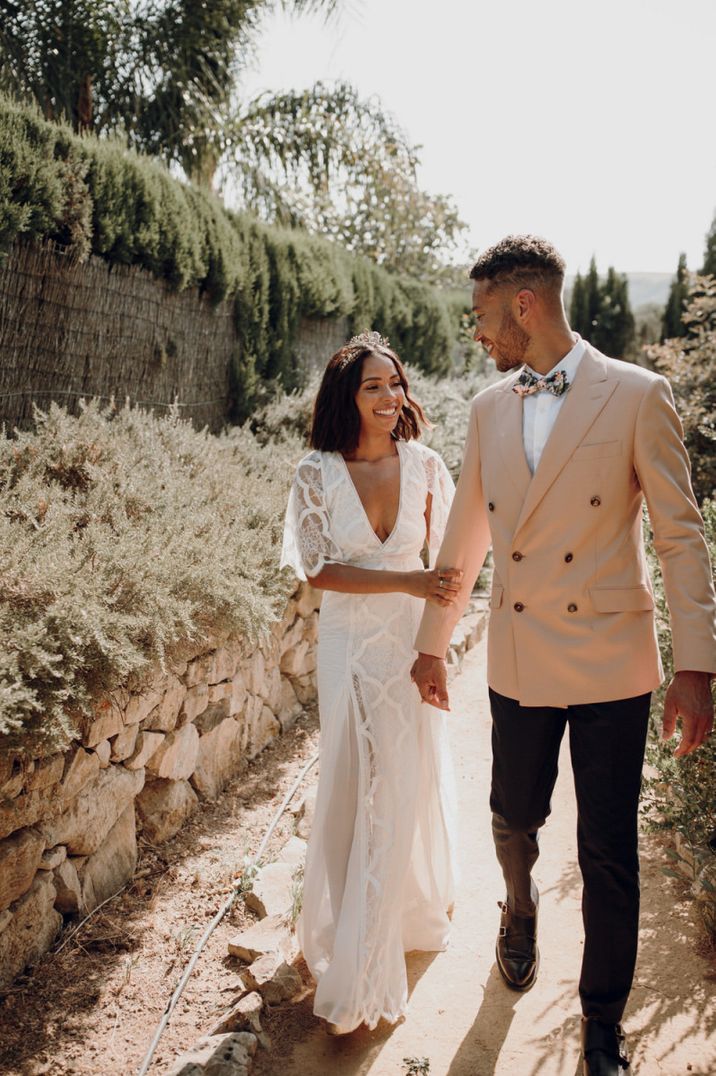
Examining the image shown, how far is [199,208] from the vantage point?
7.71m

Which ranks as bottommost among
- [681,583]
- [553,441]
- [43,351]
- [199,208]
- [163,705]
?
[163,705]

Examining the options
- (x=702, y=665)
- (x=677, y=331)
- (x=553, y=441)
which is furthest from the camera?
(x=677, y=331)

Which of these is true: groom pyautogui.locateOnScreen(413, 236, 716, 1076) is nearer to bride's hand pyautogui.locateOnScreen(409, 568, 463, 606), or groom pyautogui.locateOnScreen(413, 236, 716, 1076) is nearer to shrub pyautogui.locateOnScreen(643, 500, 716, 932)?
bride's hand pyautogui.locateOnScreen(409, 568, 463, 606)

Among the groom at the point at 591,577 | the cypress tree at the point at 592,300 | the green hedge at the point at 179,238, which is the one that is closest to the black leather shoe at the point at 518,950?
the groom at the point at 591,577

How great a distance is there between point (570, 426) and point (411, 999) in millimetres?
2095

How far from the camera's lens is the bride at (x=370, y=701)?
9.25 feet

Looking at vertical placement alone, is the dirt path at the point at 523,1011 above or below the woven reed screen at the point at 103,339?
below

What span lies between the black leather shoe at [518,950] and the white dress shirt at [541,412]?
162 cm

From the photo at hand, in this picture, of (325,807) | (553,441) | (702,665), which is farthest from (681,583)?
(325,807)

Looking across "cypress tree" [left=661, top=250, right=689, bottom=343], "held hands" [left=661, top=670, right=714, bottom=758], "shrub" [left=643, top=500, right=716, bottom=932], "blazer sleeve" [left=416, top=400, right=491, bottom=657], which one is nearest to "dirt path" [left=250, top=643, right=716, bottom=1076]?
"shrub" [left=643, top=500, right=716, bottom=932]

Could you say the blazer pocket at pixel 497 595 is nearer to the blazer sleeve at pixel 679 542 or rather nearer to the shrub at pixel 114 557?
the blazer sleeve at pixel 679 542

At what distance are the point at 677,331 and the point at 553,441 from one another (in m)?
26.6

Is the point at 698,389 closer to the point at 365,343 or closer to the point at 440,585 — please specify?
the point at 365,343

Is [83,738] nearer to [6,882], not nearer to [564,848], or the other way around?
[6,882]
